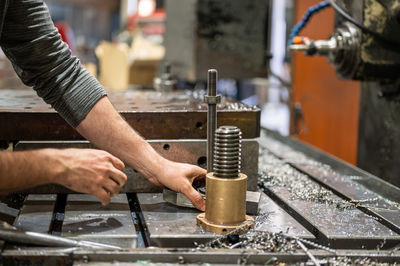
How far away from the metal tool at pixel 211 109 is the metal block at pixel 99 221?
0.76 feet

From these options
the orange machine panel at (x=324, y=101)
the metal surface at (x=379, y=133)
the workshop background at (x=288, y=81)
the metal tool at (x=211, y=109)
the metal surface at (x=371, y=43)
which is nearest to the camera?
the metal tool at (x=211, y=109)

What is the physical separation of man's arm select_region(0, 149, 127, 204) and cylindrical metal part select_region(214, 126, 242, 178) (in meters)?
0.19

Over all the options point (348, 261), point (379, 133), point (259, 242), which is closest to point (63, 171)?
point (259, 242)

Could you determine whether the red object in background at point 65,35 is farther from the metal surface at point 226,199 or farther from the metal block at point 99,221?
the metal surface at point 226,199

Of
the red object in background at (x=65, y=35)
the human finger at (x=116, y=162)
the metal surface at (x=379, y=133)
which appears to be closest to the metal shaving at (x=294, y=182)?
the metal surface at (x=379, y=133)

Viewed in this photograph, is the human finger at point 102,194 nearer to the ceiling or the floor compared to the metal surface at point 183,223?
nearer to the ceiling

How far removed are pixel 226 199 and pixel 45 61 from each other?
542 mm

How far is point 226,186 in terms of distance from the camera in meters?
1.01

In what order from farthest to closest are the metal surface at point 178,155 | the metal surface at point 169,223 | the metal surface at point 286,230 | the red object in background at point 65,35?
1. the red object in background at point 65,35
2. the metal surface at point 178,155
3. the metal surface at point 169,223
4. the metal surface at point 286,230

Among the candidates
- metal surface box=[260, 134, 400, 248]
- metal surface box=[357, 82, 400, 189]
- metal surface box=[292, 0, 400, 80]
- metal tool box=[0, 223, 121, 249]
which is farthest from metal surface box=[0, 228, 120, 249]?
metal surface box=[357, 82, 400, 189]

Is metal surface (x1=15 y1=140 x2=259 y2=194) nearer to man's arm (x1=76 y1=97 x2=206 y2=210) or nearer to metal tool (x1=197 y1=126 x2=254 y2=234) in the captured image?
man's arm (x1=76 y1=97 x2=206 y2=210)

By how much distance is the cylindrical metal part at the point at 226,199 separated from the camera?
1015mm

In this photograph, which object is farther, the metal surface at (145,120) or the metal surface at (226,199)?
the metal surface at (145,120)

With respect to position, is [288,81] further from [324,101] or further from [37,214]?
[37,214]
